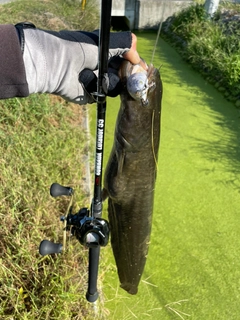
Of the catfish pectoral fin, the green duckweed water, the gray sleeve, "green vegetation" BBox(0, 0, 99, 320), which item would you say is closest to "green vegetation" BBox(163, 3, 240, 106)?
the green duckweed water

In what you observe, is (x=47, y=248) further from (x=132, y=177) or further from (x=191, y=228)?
(x=191, y=228)

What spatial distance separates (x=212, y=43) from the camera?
5.93 meters

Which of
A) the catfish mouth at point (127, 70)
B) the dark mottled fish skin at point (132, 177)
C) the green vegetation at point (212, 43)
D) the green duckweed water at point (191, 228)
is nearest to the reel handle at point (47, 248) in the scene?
the dark mottled fish skin at point (132, 177)

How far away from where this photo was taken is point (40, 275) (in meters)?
1.96

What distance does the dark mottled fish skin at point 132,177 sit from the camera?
1.36m

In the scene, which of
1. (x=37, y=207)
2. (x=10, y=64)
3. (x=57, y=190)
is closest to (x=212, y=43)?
(x=37, y=207)

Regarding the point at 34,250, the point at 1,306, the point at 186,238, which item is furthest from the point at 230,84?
the point at 1,306

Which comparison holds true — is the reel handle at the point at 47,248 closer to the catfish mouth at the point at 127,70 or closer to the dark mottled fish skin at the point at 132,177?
the dark mottled fish skin at the point at 132,177

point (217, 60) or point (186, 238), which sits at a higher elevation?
point (217, 60)

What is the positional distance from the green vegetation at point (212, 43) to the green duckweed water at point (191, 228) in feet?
2.48

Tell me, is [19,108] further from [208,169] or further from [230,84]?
[230,84]

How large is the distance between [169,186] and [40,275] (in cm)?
158

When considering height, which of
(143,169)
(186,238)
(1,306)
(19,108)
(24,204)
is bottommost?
(186,238)

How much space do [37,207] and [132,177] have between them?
0.99 m
